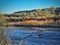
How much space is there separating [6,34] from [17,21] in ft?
2.13

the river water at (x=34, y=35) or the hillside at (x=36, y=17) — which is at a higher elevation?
the hillside at (x=36, y=17)

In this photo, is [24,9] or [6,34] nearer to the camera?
[6,34]

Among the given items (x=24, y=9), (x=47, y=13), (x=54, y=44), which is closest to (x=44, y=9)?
(x=47, y=13)

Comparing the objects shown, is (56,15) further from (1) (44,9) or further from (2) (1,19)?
(2) (1,19)

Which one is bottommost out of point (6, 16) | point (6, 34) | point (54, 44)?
point (54, 44)

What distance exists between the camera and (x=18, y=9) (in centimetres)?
472

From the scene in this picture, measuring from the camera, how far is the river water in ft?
14.3

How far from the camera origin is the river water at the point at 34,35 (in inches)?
172

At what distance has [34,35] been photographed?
14.9 ft

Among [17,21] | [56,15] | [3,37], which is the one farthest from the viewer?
[17,21]

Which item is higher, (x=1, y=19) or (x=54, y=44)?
(x=1, y=19)

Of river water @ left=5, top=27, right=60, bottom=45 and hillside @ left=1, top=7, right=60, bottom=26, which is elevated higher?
hillside @ left=1, top=7, right=60, bottom=26

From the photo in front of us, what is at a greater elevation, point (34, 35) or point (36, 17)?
point (36, 17)

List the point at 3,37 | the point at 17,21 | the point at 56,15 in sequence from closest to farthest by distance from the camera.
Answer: the point at 3,37 → the point at 56,15 → the point at 17,21
